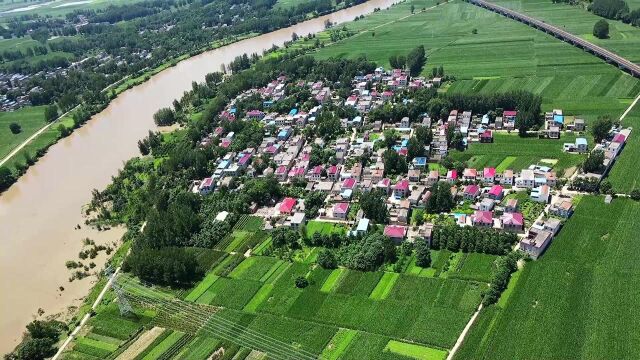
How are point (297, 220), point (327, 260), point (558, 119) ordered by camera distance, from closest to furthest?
point (327, 260) → point (297, 220) → point (558, 119)

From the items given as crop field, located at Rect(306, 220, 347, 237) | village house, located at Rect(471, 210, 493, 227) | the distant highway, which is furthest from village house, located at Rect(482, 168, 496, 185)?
the distant highway

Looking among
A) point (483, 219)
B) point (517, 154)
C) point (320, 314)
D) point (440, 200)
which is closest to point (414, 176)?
point (440, 200)

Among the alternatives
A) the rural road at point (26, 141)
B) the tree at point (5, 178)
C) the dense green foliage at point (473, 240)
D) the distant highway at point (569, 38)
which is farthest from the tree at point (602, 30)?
the tree at point (5, 178)

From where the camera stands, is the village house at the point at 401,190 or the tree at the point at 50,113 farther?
the tree at the point at 50,113

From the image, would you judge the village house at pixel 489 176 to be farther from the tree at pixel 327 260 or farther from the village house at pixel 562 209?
the tree at pixel 327 260

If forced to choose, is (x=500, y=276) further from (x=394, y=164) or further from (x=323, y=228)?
(x=394, y=164)

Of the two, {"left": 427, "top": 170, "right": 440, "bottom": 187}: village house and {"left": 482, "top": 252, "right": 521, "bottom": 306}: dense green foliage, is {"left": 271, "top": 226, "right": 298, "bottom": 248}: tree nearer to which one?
{"left": 427, "top": 170, "right": 440, "bottom": 187}: village house

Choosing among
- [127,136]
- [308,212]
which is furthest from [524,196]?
[127,136]
